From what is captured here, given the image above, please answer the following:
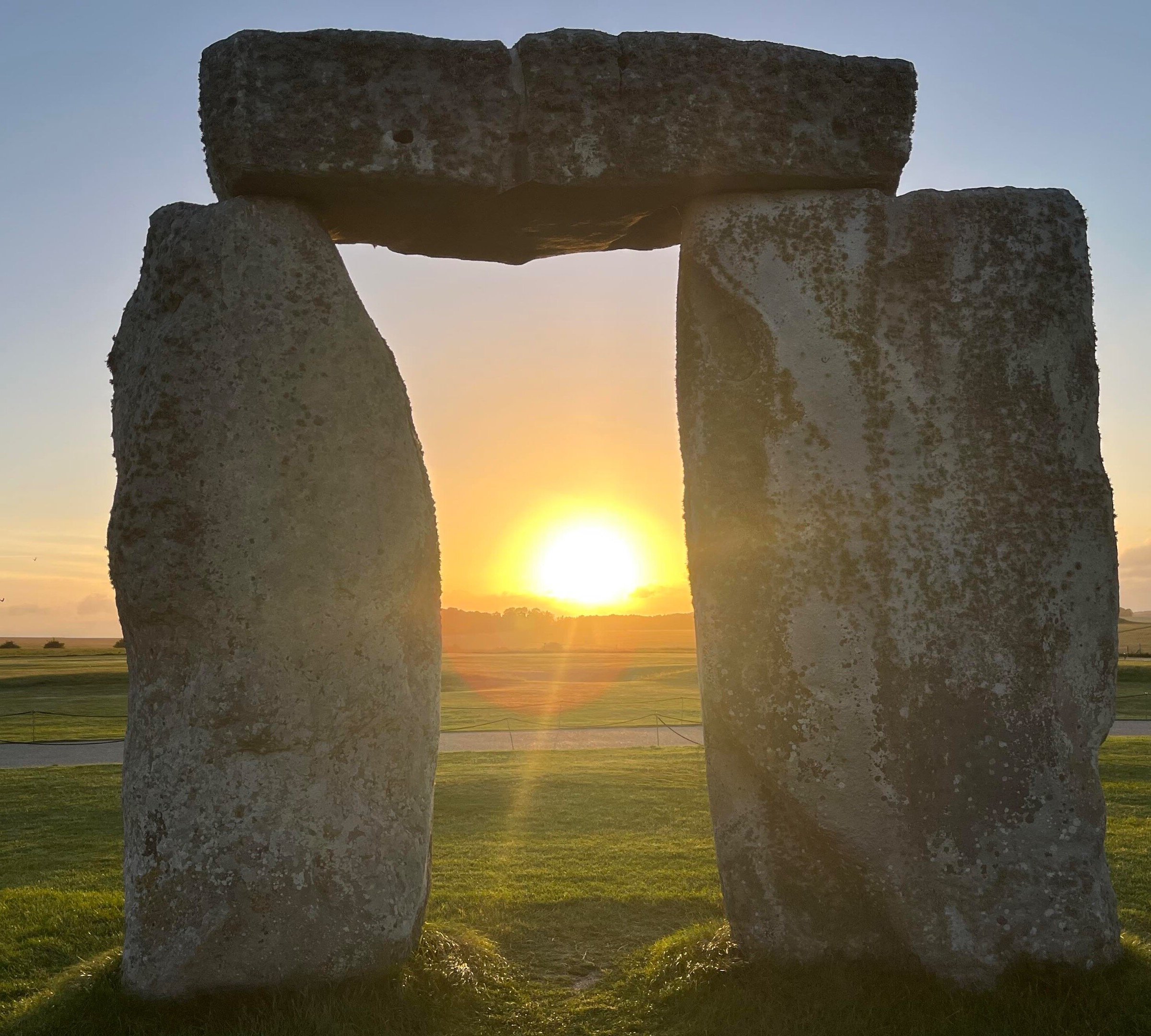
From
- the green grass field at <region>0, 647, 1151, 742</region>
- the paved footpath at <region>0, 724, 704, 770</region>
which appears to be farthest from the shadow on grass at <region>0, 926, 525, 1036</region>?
the green grass field at <region>0, 647, 1151, 742</region>

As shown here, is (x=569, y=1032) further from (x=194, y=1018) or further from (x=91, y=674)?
(x=91, y=674)

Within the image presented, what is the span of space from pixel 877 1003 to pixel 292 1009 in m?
2.85

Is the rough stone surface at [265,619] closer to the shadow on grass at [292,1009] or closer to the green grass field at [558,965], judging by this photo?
the shadow on grass at [292,1009]

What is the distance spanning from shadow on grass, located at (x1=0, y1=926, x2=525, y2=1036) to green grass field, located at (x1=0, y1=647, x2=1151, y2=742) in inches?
615

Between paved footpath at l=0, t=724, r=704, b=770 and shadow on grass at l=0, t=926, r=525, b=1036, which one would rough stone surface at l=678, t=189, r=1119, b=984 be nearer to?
shadow on grass at l=0, t=926, r=525, b=1036

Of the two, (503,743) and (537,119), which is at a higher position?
(537,119)

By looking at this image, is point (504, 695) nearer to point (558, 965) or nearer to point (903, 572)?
point (558, 965)

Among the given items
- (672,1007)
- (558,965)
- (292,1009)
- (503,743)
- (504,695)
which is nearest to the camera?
(292,1009)

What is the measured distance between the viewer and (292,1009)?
4.94 metres

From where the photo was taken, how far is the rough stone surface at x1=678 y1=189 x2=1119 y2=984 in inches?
206

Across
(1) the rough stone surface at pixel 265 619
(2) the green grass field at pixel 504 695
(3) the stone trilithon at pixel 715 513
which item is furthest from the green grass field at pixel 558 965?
(2) the green grass field at pixel 504 695

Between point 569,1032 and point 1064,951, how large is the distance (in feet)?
8.32

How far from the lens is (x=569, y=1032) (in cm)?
534

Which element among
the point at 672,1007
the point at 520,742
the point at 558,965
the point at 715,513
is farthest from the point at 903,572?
the point at 520,742
